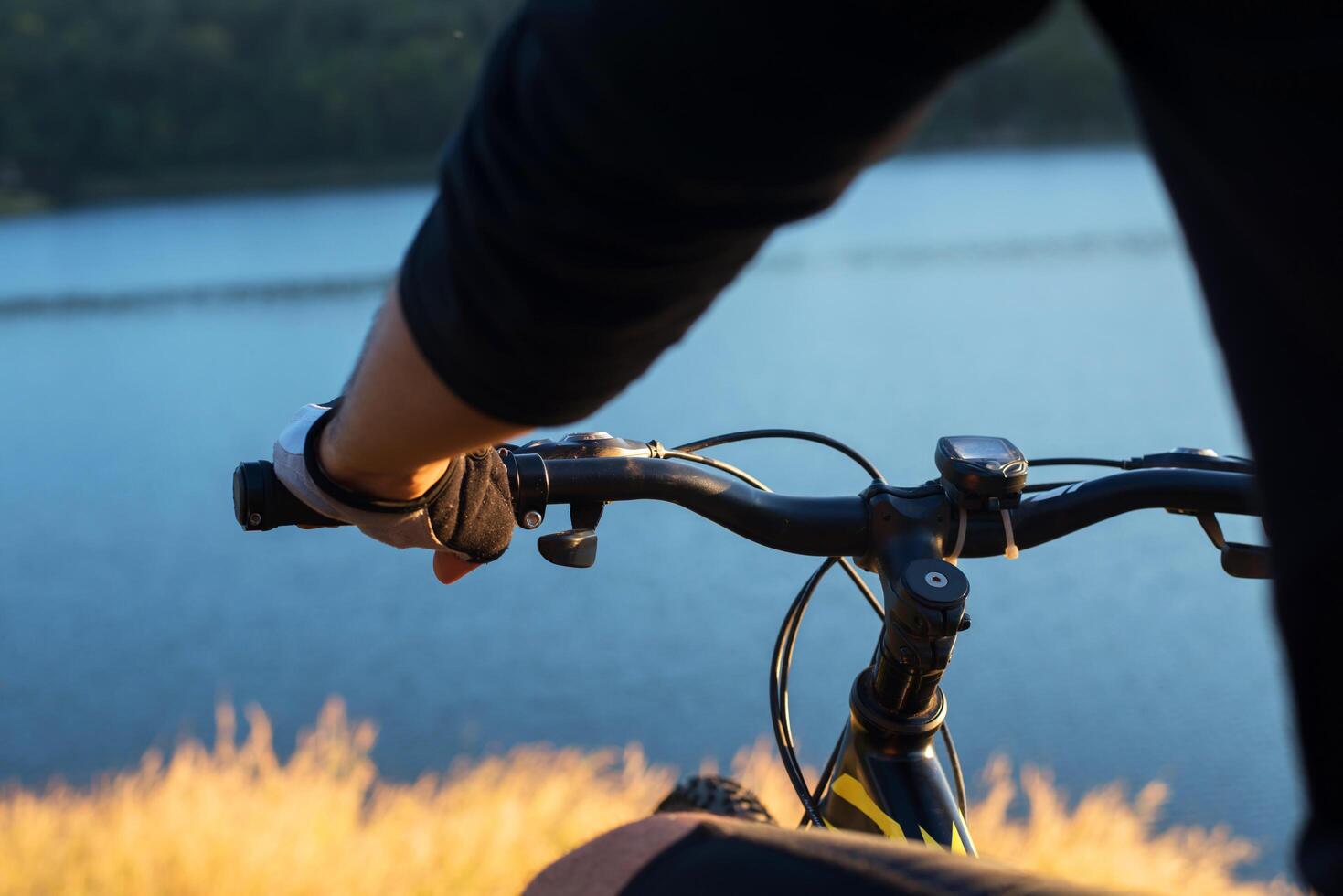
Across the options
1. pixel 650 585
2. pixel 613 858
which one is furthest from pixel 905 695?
pixel 650 585

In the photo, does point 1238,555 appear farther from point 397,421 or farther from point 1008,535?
point 397,421

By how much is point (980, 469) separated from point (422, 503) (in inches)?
16.5

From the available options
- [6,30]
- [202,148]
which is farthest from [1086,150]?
[6,30]

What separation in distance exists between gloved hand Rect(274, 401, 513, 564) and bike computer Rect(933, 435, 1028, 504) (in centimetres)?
32

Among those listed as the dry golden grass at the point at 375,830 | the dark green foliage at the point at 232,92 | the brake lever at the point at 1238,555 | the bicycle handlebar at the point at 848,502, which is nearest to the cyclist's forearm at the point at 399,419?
the bicycle handlebar at the point at 848,502

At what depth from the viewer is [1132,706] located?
4195 millimetres

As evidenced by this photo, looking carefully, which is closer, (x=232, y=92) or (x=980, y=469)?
(x=980, y=469)

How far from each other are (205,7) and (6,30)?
4.41ft

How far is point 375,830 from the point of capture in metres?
2.63

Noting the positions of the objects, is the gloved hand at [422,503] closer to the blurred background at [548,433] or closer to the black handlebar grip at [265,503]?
the black handlebar grip at [265,503]

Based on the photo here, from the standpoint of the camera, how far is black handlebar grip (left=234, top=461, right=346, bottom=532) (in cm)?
74

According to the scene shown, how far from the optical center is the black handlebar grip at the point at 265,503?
2.42 feet

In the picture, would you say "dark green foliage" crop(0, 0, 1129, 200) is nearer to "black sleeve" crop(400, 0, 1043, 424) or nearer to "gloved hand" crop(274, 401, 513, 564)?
"gloved hand" crop(274, 401, 513, 564)

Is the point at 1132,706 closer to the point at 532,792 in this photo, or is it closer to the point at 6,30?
the point at 532,792
